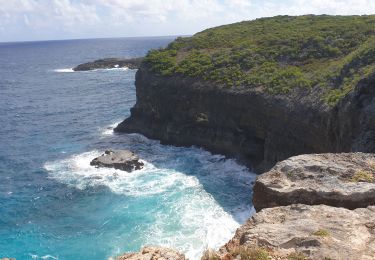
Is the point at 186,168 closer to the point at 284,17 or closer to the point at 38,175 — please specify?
the point at 38,175

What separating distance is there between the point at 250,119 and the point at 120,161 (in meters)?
14.9

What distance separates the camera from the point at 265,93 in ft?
154

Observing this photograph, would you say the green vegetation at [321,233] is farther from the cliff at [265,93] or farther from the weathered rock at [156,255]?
the cliff at [265,93]

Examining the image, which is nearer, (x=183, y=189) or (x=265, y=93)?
(x=183, y=189)

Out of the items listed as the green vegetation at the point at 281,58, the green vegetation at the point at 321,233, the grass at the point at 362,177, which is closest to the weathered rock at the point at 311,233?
the green vegetation at the point at 321,233

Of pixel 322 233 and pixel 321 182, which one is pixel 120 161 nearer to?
pixel 321 182

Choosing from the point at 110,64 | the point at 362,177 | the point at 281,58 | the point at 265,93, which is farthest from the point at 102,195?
the point at 110,64

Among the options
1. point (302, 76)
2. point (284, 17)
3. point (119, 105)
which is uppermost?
point (284, 17)

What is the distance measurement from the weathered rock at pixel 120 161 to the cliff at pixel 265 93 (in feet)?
28.6

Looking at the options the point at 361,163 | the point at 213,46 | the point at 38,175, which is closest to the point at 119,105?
the point at 213,46

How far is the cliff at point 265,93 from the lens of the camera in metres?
36.1

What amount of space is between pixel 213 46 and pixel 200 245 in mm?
45853

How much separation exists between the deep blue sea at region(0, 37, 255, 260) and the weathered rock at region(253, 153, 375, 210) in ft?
50.0

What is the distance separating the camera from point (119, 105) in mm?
81625
